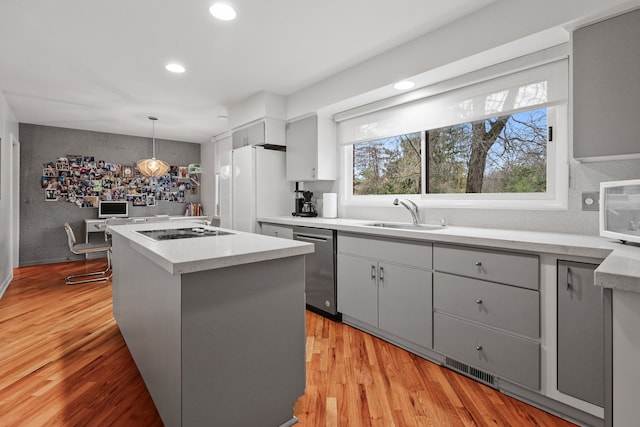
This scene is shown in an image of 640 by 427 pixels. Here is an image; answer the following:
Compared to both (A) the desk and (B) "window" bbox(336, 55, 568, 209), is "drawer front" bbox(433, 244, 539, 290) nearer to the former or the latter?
(B) "window" bbox(336, 55, 568, 209)

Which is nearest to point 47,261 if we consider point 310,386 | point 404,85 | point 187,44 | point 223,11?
point 187,44

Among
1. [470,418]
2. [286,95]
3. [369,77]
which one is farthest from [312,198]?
→ [470,418]

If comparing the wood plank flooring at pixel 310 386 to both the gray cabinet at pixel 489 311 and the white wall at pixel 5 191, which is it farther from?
the white wall at pixel 5 191

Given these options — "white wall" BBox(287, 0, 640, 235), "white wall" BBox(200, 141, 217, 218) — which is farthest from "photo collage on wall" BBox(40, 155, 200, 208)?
"white wall" BBox(287, 0, 640, 235)

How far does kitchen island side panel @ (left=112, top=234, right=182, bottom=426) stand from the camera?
1.32 metres

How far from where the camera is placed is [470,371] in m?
2.04

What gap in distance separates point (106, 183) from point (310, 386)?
19.3 feet

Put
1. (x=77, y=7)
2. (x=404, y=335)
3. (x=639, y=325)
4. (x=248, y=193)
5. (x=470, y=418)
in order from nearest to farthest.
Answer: (x=639, y=325)
(x=470, y=418)
(x=77, y=7)
(x=404, y=335)
(x=248, y=193)

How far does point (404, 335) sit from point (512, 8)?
7.37 feet

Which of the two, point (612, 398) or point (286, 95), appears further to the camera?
point (286, 95)

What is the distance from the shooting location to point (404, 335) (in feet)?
7.82

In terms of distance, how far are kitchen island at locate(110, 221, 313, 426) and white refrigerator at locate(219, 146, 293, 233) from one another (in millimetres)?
2103

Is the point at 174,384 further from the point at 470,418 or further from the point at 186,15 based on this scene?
the point at 186,15

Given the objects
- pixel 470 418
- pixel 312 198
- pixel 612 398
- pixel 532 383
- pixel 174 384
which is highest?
pixel 312 198
